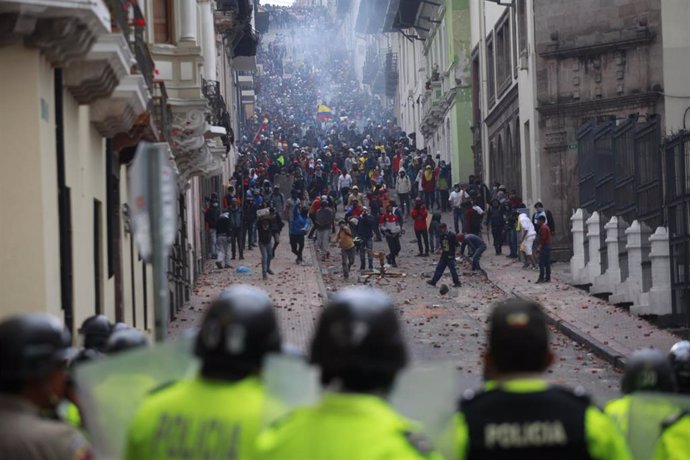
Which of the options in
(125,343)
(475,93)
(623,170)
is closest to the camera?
(125,343)

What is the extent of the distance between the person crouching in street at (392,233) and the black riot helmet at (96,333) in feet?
92.6

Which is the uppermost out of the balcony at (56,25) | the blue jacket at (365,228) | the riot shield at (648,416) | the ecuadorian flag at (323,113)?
the ecuadorian flag at (323,113)

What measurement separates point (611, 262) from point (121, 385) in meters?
25.3

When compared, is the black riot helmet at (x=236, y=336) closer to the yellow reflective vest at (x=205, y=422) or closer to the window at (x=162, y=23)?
the yellow reflective vest at (x=205, y=422)

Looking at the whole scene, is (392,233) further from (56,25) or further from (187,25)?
(56,25)

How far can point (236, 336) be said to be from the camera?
5.20 meters

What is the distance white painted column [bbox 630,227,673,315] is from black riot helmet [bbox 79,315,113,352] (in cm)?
1714

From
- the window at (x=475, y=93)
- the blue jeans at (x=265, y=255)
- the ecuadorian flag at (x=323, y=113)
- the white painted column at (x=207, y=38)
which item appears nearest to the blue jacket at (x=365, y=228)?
the blue jeans at (x=265, y=255)

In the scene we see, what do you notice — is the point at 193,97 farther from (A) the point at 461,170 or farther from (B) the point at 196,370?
(A) the point at 461,170

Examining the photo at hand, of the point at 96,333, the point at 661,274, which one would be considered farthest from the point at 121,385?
the point at 661,274

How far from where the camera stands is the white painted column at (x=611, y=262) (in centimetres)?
3011

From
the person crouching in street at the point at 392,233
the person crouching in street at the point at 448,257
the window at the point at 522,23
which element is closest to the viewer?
the person crouching in street at the point at 448,257

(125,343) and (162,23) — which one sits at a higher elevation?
(162,23)

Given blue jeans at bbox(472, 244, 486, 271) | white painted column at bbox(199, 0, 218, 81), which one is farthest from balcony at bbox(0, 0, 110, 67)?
blue jeans at bbox(472, 244, 486, 271)
